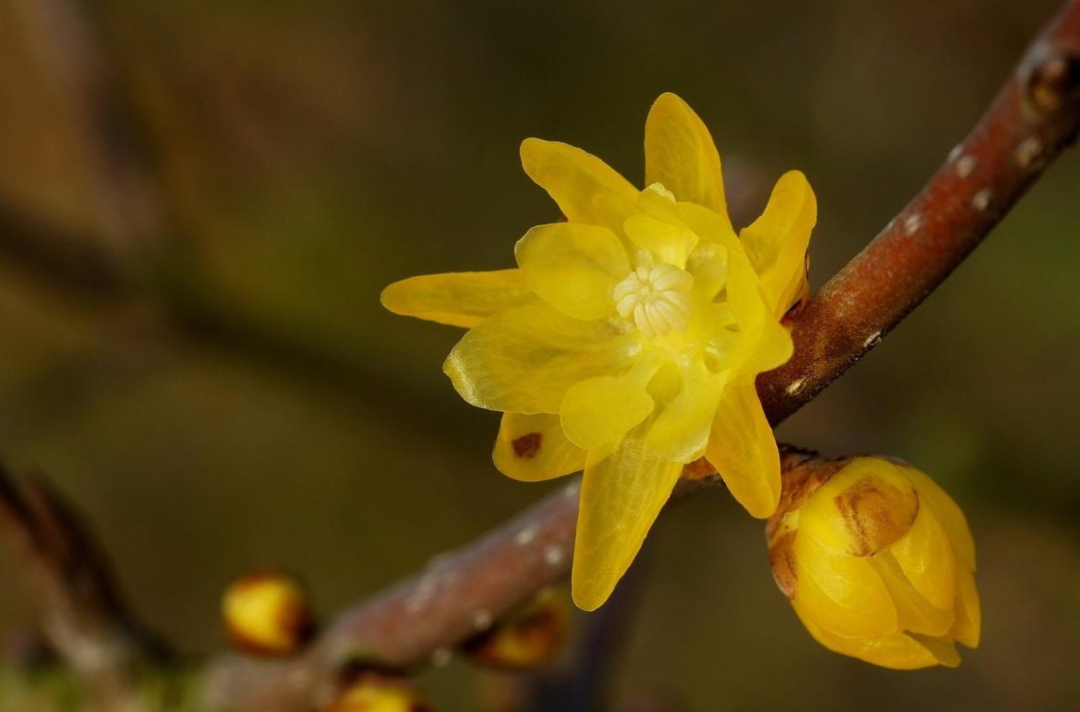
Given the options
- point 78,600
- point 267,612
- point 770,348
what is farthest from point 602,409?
point 78,600

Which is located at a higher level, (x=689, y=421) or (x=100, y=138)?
(x=689, y=421)

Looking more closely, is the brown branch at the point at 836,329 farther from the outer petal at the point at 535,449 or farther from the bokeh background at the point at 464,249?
the bokeh background at the point at 464,249

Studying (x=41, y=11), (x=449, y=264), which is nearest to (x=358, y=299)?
(x=449, y=264)

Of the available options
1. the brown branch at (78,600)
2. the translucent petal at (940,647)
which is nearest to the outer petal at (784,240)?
the translucent petal at (940,647)

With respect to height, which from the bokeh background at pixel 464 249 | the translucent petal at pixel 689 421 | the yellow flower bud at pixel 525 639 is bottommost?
the bokeh background at pixel 464 249

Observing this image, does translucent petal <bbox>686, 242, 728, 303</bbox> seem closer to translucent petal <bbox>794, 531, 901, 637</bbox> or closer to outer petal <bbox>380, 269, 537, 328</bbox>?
outer petal <bbox>380, 269, 537, 328</bbox>

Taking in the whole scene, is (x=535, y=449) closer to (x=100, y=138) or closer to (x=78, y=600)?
(x=78, y=600)

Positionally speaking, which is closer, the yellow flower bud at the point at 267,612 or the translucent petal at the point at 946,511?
the translucent petal at the point at 946,511

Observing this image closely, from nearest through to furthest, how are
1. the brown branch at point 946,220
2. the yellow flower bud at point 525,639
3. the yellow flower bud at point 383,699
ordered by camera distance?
1. the brown branch at point 946,220
2. the yellow flower bud at point 383,699
3. the yellow flower bud at point 525,639
